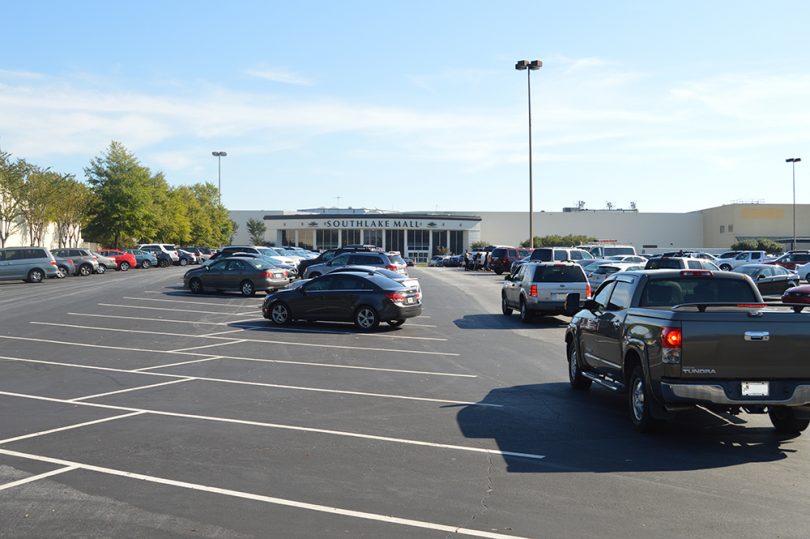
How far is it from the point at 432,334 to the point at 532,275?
13.1 ft

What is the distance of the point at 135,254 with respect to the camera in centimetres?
6209

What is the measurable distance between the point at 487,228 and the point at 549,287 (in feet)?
311

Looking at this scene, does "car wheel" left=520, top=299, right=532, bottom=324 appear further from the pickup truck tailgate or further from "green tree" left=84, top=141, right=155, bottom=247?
"green tree" left=84, top=141, right=155, bottom=247

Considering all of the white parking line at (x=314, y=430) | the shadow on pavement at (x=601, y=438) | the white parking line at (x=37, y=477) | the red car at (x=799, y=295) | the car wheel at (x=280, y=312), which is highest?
the red car at (x=799, y=295)

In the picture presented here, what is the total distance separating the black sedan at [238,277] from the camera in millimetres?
31953

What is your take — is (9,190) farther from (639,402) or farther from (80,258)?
(639,402)

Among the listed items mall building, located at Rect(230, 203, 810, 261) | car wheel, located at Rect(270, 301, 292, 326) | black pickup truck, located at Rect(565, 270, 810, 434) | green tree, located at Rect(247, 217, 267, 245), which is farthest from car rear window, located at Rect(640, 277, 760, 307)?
green tree, located at Rect(247, 217, 267, 245)

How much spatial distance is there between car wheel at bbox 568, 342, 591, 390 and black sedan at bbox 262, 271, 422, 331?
8.63 m

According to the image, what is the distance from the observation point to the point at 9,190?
5866cm

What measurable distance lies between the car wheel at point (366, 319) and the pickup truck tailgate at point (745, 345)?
12.7 metres

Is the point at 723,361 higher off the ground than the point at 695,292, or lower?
lower

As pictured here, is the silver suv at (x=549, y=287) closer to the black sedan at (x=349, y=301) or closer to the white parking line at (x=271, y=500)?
the black sedan at (x=349, y=301)

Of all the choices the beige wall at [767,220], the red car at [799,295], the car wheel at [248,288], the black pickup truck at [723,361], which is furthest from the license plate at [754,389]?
the beige wall at [767,220]

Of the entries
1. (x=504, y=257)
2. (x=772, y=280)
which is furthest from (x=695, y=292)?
(x=504, y=257)
